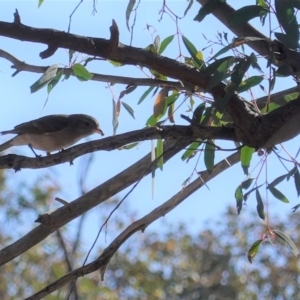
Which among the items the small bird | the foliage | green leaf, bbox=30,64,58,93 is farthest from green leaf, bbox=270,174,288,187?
the small bird

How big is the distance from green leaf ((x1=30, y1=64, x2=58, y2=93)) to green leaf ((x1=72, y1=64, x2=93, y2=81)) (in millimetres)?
55

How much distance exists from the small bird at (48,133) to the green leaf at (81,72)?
1.36 m

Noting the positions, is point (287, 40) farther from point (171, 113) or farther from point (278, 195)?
point (171, 113)

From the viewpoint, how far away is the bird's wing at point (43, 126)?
3.14 metres

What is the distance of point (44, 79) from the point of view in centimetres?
175

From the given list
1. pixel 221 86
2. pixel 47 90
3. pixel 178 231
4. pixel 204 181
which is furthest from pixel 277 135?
pixel 178 231

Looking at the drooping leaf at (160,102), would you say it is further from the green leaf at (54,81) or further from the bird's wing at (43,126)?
the bird's wing at (43,126)

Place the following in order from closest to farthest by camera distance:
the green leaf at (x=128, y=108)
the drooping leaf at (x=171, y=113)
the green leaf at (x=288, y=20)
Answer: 1. the green leaf at (x=288, y=20)
2. the drooping leaf at (x=171, y=113)
3. the green leaf at (x=128, y=108)

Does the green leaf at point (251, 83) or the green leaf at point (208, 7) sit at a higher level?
the green leaf at point (208, 7)

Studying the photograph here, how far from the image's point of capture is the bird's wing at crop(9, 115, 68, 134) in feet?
10.3

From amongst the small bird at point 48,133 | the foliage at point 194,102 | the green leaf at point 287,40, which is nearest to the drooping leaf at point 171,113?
the foliage at point 194,102

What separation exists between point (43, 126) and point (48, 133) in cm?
6

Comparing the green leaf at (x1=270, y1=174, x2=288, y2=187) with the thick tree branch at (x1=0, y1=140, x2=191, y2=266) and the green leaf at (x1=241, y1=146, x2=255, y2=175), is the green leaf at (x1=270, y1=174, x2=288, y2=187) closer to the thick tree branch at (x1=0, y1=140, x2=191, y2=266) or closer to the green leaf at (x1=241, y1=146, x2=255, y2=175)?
the green leaf at (x1=241, y1=146, x2=255, y2=175)

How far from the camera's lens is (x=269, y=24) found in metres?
1.46
